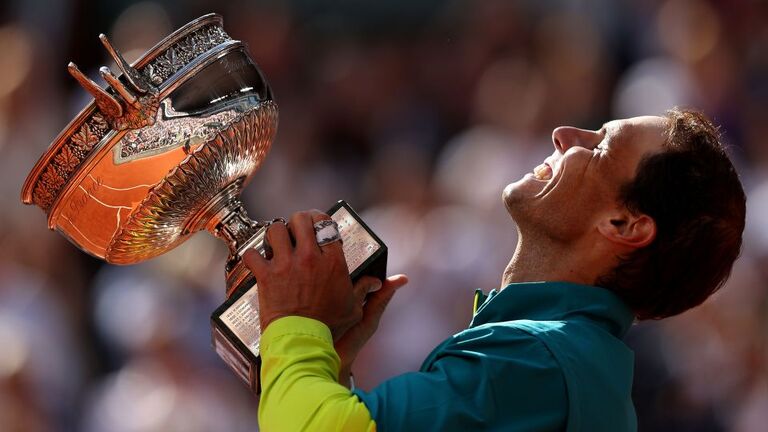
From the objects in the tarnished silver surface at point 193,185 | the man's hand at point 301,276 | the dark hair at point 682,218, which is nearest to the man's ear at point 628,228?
the dark hair at point 682,218

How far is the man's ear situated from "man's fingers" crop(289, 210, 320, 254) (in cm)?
50

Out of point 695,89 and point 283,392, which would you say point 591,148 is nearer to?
point 283,392

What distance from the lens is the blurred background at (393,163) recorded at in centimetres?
323

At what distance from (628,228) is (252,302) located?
23.7 inches

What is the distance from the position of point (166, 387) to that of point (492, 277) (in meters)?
1.04

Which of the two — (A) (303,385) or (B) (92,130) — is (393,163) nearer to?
(B) (92,130)

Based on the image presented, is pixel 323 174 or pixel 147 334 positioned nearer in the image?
pixel 147 334

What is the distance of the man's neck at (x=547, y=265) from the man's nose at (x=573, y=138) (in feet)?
0.57

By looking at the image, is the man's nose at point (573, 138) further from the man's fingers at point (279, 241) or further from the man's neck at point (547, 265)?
the man's fingers at point (279, 241)

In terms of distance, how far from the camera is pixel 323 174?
390cm

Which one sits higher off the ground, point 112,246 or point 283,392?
point 112,246

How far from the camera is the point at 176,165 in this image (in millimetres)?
1721

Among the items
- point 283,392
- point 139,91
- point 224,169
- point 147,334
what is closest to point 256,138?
point 224,169

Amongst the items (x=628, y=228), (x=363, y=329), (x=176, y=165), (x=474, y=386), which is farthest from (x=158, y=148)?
(x=628, y=228)
